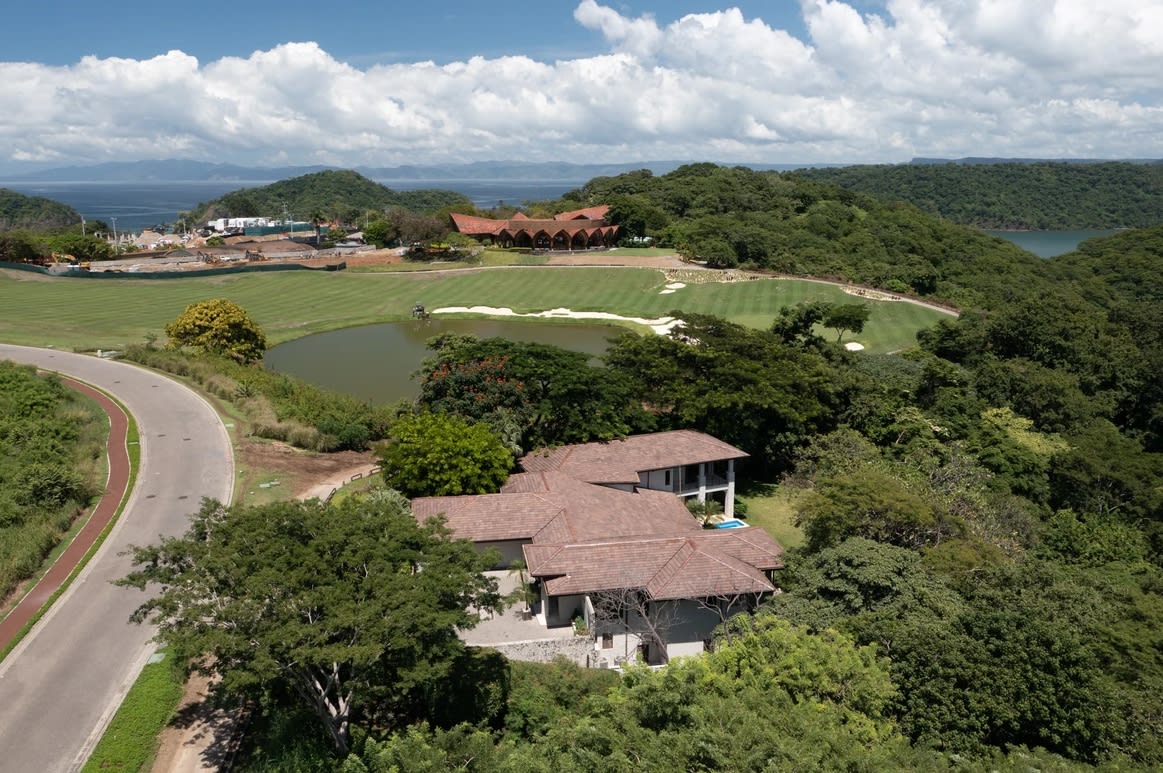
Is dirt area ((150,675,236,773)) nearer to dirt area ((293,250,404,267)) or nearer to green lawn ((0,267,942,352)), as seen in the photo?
green lawn ((0,267,942,352))

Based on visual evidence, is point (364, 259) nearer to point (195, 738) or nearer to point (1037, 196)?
point (195, 738)

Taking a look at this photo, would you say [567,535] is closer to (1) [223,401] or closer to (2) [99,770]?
(2) [99,770]

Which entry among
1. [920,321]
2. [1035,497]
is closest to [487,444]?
[1035,497]

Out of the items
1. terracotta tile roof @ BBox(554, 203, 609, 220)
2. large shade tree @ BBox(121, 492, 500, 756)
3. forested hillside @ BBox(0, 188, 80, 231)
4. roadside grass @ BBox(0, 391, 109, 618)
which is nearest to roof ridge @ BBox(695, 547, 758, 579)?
large shade tree @ BBox(121, 492, 500, 756)

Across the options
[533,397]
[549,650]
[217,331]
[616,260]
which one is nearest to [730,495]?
[533,397]

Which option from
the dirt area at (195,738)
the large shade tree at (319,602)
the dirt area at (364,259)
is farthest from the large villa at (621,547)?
the dirt area at (364,259)
